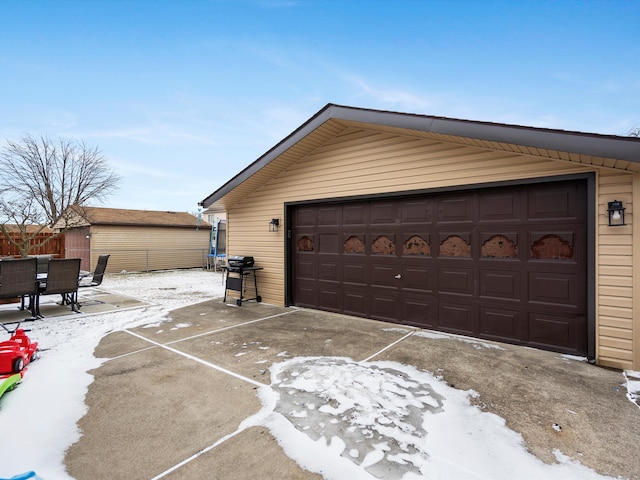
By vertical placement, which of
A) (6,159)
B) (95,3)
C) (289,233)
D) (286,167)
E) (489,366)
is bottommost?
(489,366)

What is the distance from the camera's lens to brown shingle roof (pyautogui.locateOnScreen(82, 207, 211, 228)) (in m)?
15.0

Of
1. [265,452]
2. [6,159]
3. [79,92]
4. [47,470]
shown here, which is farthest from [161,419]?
[6,159]

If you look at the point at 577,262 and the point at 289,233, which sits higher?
the point at 289,233

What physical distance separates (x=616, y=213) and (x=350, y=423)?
389cm

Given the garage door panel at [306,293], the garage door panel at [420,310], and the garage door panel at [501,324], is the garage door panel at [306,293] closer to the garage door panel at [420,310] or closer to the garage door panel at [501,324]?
the garage door panel at [420,310]

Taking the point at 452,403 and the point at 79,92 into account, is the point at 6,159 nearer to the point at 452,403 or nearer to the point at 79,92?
the point at 79,92

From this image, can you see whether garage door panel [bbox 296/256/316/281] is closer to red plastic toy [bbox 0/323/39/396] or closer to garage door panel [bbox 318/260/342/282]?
garage door panel [bbox 318/260/342/282]

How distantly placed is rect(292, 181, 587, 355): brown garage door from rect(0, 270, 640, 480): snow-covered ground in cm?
108

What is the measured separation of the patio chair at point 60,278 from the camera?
5.88 m

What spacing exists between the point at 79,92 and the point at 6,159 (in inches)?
272

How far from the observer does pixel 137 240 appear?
1565 cm

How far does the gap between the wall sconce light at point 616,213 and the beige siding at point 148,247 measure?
17.1 metres

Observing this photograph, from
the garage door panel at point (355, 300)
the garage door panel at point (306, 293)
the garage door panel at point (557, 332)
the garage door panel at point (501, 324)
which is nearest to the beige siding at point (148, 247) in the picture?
the garage door panel at point (306, 293)

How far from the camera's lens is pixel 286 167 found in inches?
269
